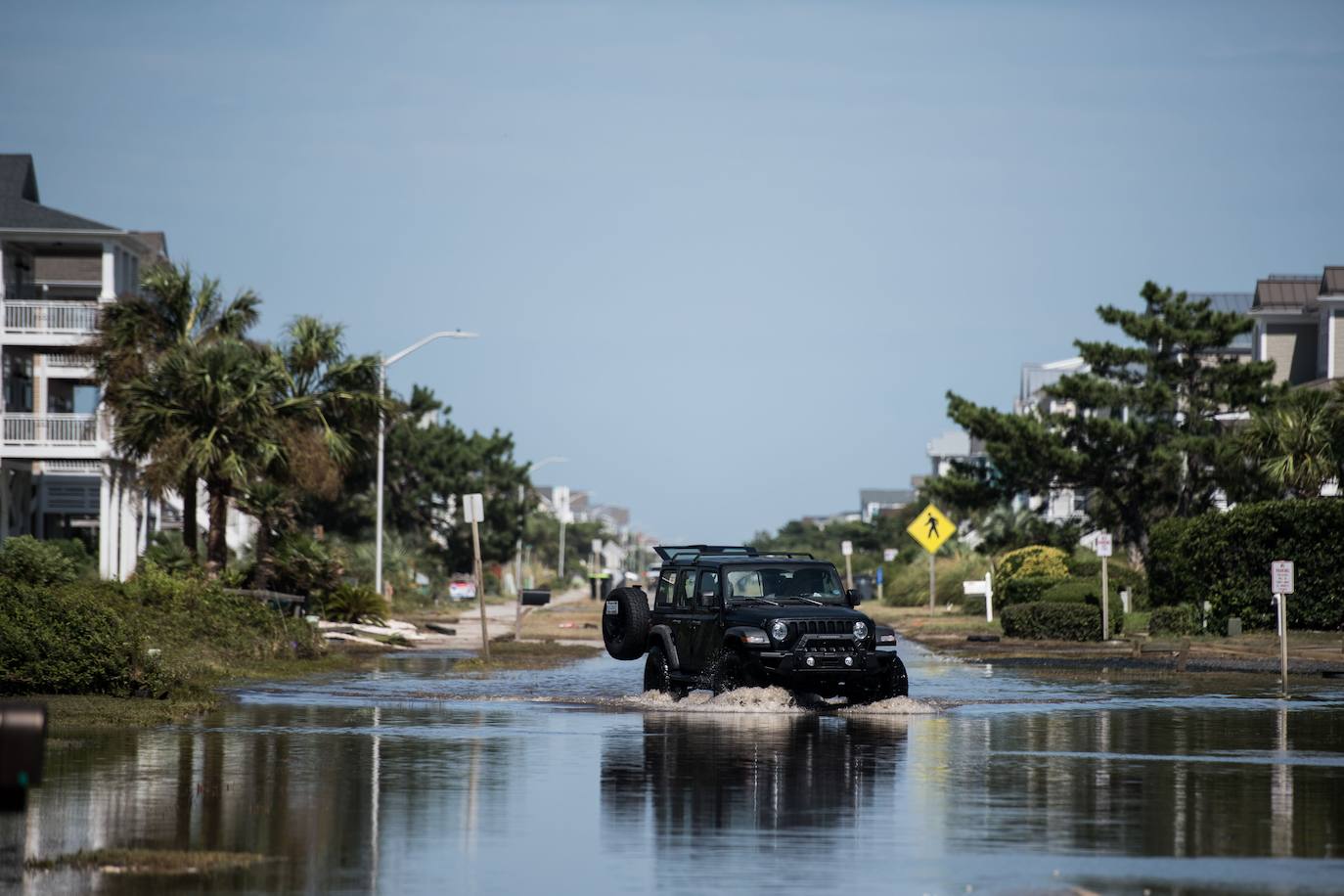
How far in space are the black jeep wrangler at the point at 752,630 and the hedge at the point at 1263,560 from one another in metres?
18.0

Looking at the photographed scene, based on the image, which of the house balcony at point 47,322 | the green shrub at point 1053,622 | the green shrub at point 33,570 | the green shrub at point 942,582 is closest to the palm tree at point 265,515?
the green shrub at point 33,570

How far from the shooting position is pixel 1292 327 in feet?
227

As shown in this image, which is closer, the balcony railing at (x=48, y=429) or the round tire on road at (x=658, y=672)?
the round tire on road at (x=658, y=672)

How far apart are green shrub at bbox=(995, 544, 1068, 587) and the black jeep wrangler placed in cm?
3028

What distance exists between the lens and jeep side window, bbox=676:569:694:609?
23922mm

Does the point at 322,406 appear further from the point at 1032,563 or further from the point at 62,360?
the point at 1032,563

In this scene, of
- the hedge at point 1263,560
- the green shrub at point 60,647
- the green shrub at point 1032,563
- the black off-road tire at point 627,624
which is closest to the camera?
the green shrub at point 60,647

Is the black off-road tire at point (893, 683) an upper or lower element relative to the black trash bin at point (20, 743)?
lower

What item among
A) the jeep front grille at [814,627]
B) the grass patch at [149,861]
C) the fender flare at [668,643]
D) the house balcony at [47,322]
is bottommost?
the grass patch at [149,861]

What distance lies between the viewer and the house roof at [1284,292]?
69.4m

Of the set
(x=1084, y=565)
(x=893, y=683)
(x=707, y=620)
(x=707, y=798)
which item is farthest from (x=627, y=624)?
(x=1084, y=565)

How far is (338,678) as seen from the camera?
28016mm

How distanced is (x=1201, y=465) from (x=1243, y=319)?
4.51 meters

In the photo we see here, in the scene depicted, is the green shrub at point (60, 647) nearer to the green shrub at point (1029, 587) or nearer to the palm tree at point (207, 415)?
the palm tree at point (207, 415)
